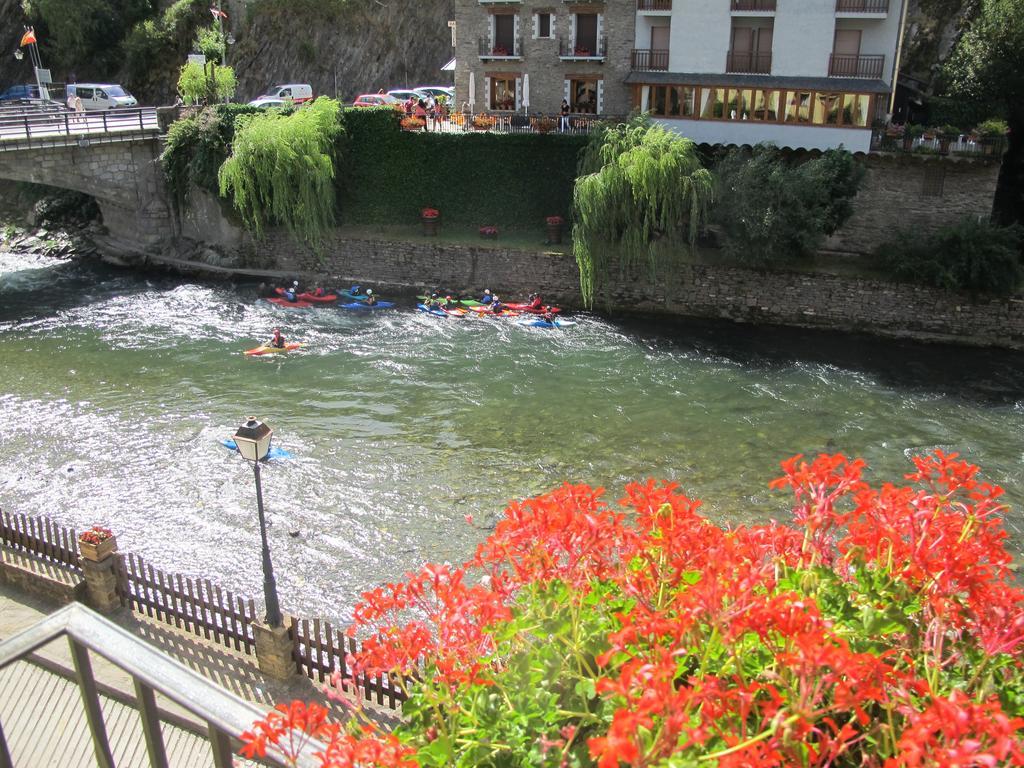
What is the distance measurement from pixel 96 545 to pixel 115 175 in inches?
1086

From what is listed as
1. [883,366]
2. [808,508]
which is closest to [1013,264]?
[883,366]

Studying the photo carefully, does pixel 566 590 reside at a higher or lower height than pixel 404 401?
higher

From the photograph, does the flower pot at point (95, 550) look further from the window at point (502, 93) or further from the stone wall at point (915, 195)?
the window at point (502, 93)

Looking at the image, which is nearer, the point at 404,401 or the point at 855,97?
the point at 404,401

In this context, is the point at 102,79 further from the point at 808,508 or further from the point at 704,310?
the point at 808,508

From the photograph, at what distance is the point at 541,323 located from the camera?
2867 cm

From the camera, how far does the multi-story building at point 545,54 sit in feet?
113

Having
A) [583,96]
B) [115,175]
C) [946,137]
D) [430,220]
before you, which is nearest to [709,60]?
[583,96]

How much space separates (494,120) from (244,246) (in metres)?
12.0

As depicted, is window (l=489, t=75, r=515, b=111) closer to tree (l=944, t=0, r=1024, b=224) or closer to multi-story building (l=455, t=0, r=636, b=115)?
multi-story building (l=455, t=0, r=636, b=115)

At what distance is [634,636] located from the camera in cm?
535

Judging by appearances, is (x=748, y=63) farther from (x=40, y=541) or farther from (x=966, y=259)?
(x=40, y=541)

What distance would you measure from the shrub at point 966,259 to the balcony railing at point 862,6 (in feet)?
27.6

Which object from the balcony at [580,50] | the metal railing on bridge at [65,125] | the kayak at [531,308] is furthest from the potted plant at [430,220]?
the metal railing on bridge at [65,125]
